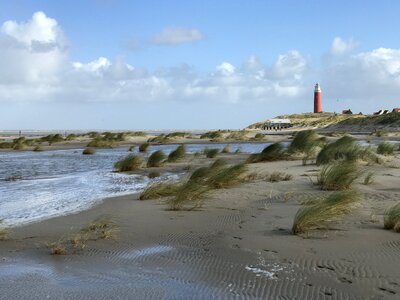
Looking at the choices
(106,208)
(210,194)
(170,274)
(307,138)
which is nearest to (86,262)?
(170,274)

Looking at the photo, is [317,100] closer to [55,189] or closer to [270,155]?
[270,155]

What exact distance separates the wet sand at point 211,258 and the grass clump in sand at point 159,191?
141cm

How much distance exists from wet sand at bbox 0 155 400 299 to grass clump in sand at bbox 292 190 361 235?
0.18 meters

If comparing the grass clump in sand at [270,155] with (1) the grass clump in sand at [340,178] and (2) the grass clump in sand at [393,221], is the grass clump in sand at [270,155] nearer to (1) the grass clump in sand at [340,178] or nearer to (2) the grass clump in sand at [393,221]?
(1) the grass clump in sand at [340,178]

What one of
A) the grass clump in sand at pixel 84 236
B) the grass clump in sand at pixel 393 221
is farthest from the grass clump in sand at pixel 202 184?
the grass clump in sand at pixel 393 221

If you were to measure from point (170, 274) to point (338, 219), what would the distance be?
10.8ft

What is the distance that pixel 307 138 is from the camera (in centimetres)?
2070

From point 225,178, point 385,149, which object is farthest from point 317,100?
point 225,178

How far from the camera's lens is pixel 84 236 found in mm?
6840

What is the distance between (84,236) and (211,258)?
6.42 feet

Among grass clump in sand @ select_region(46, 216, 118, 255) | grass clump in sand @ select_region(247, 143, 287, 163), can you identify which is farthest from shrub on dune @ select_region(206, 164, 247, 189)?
grass clump in sand @ select_region(247, 143, 287, 163)

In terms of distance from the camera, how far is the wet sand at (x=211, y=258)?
15.7 feet

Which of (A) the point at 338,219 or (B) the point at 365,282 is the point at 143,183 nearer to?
(A) the point at 338,219

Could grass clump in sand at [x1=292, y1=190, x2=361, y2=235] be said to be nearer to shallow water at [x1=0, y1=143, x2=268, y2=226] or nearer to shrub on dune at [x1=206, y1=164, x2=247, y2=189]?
shrub on dune at [x1=206, y1=164, x2=247, y2=189]
